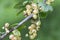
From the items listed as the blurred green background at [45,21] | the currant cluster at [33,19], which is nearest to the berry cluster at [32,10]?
the currant cluster at [33,19]

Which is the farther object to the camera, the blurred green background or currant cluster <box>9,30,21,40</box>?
the blurred green background

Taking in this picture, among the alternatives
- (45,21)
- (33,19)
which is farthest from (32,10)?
(45,21)

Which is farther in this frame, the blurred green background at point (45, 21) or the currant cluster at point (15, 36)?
the blurred green background at point (45, 21)

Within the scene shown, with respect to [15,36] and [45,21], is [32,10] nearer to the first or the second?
[15,36]

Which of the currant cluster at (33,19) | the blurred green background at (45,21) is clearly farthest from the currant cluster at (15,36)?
the blurred green background at (45,21)

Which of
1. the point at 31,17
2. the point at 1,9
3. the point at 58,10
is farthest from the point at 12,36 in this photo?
the point at 58,10

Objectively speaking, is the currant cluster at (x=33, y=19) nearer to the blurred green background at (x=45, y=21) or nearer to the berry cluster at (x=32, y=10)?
the berry cluster at (x=32, y=10)

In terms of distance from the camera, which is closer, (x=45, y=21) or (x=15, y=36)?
(x=15, y=36)

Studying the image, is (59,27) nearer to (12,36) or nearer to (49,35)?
(49,35)

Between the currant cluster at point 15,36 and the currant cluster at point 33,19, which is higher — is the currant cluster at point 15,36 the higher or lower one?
the lower one

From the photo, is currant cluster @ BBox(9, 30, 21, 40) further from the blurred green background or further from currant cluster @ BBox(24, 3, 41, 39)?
the blurred green background

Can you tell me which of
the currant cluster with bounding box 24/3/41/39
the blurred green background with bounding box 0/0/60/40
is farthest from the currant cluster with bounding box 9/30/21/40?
the blurred green background with bounding box 0/0/60/40

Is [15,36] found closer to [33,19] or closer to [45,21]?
[33,19]
